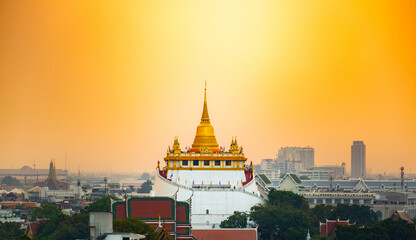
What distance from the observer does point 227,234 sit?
9806cm

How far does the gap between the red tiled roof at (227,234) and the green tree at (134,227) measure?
1391cm

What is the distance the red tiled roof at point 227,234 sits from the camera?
321ft

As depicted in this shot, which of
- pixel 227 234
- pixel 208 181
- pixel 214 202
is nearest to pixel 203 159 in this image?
pixel 208 181

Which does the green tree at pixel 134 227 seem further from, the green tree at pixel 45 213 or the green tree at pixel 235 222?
the green tree at pixel 45 213

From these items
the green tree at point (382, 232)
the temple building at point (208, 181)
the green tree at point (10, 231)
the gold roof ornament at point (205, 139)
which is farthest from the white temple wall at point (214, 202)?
the green tree at point (382, 232)

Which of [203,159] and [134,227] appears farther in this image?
[203,159]

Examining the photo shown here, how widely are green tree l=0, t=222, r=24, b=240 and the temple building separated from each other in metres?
13.6

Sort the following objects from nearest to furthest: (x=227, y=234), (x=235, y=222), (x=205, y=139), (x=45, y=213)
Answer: (x=227, y=234)
(x=235, y=222)
(x=205, y=139)
(x=45, y=213)

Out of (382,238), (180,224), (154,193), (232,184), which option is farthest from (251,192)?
(382,238)

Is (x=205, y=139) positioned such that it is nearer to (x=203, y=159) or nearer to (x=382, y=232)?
(x=203, y=159)

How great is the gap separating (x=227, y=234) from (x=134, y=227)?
644 inches

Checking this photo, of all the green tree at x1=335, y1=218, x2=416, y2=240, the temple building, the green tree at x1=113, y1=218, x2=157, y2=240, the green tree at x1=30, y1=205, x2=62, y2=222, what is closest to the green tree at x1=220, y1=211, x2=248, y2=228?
the temple building

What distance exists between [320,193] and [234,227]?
193ft

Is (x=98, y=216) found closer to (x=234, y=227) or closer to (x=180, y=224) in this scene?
(x=180, y=224)
